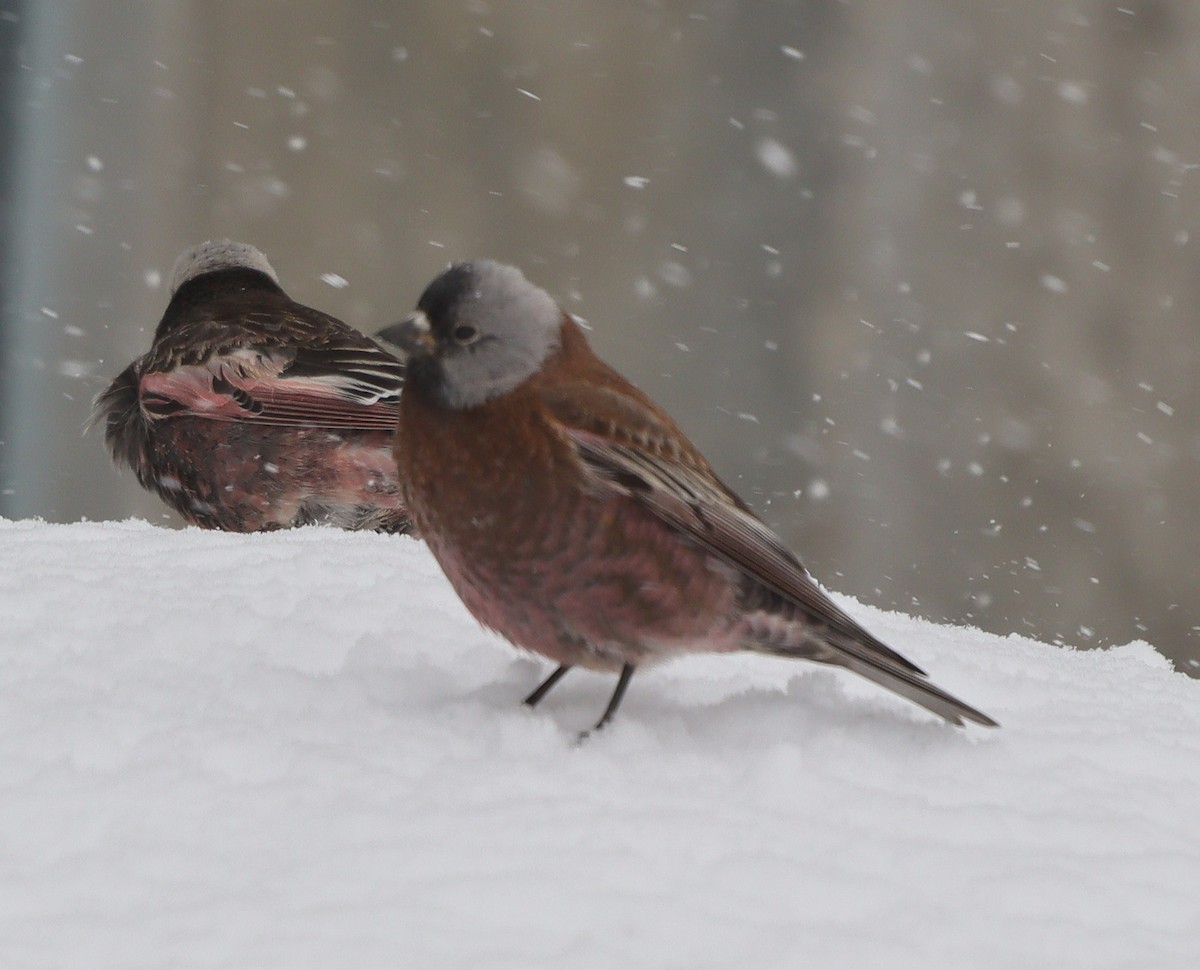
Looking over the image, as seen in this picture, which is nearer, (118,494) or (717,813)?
(717,813)

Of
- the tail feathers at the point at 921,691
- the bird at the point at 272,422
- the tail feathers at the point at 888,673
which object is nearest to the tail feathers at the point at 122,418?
the bird at the point at 272,422

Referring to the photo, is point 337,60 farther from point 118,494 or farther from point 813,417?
point 813,417

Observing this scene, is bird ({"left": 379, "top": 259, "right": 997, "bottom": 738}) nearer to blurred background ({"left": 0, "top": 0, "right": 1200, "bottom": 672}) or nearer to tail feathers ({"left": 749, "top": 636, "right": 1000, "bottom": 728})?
tail feathers ({"left": 749, "top": 636, "right": 1000, "bottom": 728})

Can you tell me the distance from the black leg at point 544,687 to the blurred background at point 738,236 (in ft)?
18.6

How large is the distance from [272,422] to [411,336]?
2.67 metres

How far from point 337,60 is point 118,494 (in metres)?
3.07

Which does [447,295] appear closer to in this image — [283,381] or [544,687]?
[544,687]

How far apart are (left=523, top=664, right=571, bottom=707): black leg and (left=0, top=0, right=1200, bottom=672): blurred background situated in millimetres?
5672

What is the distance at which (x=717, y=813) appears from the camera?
7.29 ft

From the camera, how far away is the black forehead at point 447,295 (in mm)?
2670

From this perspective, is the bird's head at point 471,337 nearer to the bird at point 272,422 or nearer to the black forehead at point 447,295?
the black forehead at point 447,295

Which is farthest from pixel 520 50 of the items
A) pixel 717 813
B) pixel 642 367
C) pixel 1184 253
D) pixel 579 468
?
pixel 717 813

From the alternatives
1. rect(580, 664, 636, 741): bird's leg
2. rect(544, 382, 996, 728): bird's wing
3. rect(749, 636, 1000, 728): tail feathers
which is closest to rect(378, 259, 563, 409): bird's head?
rect(544, 382, 996, 728): bird's wing

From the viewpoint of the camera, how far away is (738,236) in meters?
9.12
